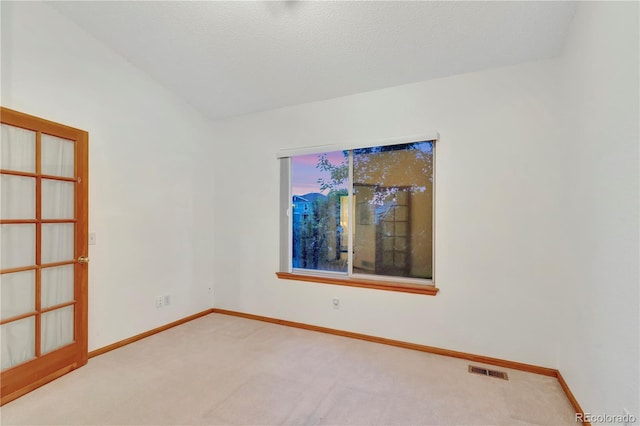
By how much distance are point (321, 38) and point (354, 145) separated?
110 centimetres

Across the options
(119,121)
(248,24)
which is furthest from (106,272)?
(248,24)

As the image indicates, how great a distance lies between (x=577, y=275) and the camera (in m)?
2.12

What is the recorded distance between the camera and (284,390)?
2.28 meters

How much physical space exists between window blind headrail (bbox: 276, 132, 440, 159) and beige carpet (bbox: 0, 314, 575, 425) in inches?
82.2

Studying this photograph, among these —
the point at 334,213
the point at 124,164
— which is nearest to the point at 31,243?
the point at 124,164

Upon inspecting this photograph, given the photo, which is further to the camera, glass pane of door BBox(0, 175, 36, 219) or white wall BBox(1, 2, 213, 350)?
white wall BBox(1, 2, 213, 350)

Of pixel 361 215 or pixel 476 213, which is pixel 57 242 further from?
pixel 476 213

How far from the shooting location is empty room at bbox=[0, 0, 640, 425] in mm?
1955

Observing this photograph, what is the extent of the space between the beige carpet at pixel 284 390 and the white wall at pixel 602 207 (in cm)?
58

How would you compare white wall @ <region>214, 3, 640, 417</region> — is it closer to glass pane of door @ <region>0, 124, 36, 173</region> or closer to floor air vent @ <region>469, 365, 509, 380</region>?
floor air vent @ <region>469, 365, 509, 380</region>

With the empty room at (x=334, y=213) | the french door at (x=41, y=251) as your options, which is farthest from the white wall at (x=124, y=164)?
the french door at (x=41, y=251)

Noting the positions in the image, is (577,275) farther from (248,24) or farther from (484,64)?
(248,24)

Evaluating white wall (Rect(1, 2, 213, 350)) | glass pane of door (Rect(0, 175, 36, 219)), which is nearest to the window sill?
white wall (Rect(1, 2, 213, 350))

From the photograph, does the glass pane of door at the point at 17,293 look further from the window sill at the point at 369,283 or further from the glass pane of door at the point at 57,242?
the window sill at the point at 369,283
